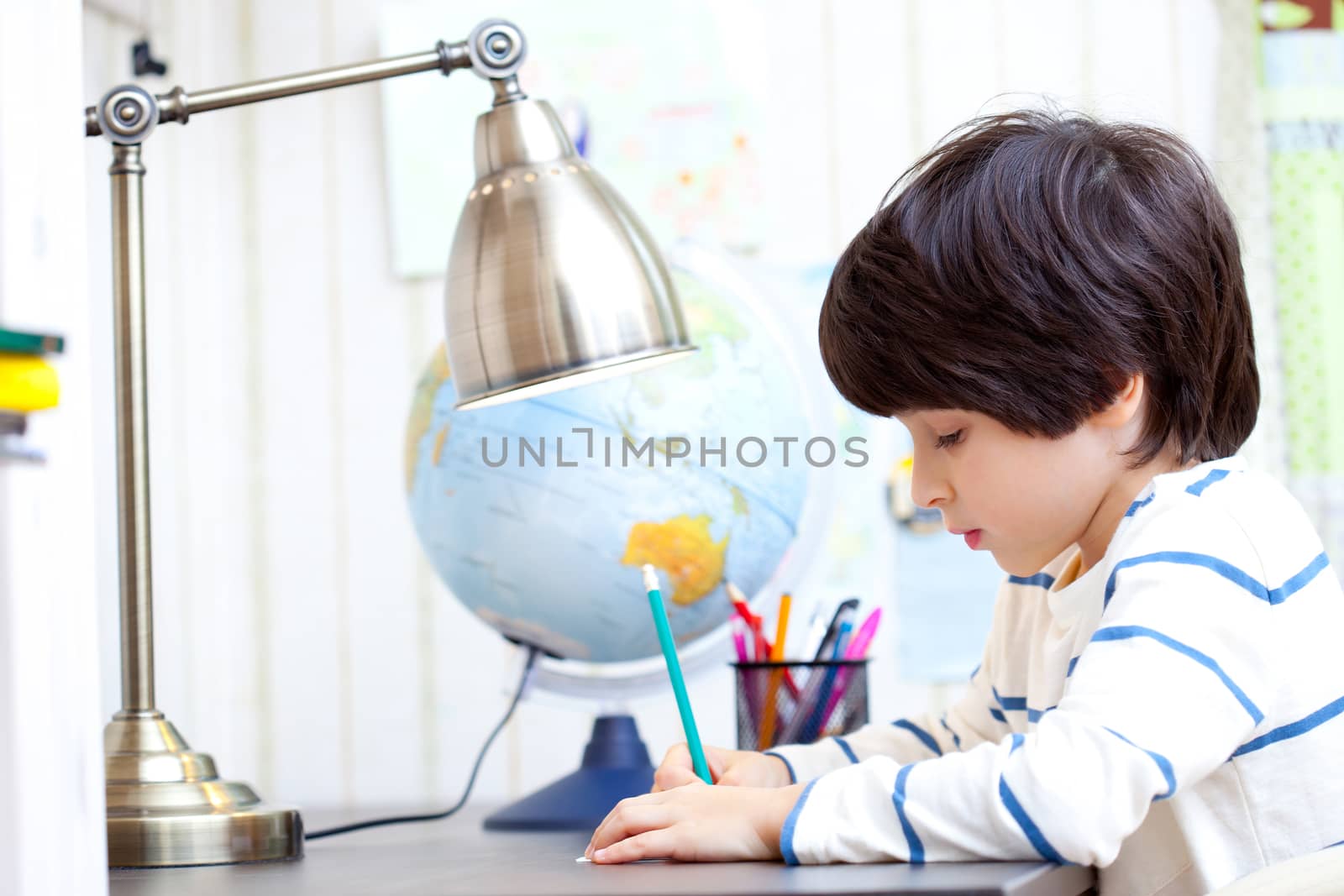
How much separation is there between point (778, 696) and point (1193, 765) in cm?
39

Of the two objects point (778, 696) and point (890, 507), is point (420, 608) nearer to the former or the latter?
point (890, 507)

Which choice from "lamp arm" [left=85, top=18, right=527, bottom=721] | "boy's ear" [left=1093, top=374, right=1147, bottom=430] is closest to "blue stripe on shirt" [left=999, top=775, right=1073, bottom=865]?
"boy's ear" [left=1093, top=374, right=1147, bottom=430]

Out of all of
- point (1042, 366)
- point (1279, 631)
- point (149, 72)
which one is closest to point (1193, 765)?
point (1279, 631)

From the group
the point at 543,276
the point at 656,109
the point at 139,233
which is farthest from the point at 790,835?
the point at 656,109

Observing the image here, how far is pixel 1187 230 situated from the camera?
674mm

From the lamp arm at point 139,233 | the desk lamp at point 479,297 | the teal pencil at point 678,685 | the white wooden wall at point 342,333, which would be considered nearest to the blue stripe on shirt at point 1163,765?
the teal pencil at point 678,685

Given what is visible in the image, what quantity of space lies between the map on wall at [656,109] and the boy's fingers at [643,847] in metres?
0.95

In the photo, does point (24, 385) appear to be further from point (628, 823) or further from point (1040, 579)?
point (1040, 579)

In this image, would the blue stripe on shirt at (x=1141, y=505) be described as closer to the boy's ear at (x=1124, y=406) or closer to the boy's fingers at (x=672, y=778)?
the boy's ear at (x=1124, y=406)

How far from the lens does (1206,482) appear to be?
0.60m

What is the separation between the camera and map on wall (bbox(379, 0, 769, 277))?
4.63ft

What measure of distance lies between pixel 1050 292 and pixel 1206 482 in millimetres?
114

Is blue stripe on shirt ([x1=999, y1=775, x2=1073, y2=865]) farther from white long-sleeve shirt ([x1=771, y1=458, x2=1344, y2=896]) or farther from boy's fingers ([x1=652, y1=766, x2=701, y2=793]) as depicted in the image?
boy's fingers ([x1=652, y1=766, x2=701, y2=793])

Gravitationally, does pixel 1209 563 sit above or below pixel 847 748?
above
